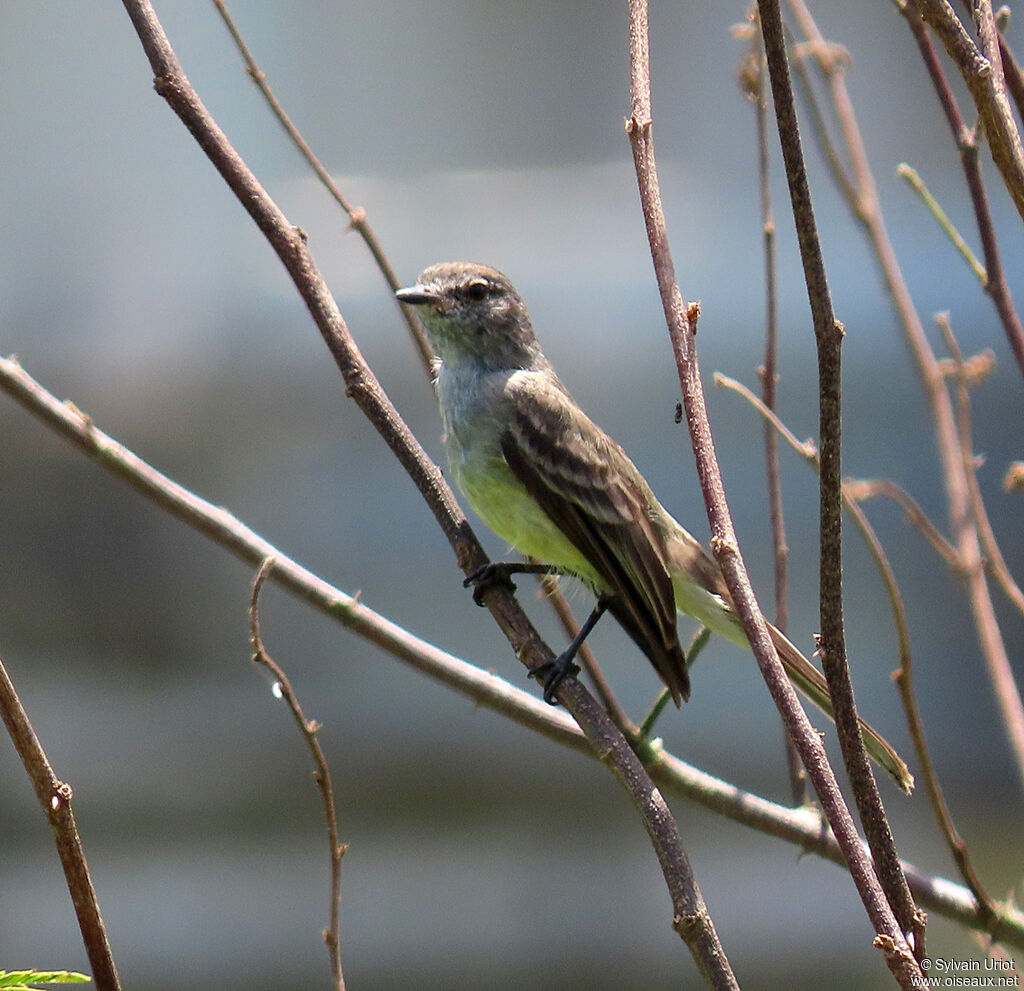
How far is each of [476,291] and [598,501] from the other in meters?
0.78

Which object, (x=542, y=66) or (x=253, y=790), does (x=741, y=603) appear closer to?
(x=253, y=790)

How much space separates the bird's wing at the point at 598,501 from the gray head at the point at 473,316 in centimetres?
19

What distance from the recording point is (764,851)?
6512mm

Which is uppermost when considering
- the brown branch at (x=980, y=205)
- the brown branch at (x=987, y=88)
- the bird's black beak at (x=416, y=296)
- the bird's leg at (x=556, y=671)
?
the bird's black beak at (x=416, y=296)

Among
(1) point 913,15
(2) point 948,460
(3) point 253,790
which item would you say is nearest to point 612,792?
(3) point 253,790

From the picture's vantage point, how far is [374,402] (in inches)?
97.4

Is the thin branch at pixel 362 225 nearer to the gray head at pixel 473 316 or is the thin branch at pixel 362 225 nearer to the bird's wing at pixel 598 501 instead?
the bird's wing at pixel 598 501

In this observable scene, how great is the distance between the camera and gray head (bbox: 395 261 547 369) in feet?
12.2

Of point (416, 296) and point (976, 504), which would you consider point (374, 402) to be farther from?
point (976, 504)

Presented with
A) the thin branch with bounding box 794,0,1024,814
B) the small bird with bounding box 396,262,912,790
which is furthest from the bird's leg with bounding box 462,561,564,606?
the thin branch with bounding box 794,0,1024,814

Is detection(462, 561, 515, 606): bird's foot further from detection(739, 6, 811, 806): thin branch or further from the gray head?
the gray head

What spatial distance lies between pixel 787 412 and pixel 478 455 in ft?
10.3

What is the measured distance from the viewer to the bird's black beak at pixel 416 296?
3395 millimetres

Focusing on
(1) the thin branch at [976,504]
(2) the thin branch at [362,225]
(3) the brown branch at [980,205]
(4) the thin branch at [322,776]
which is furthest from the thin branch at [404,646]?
(3) the brown branch at [980,205]
